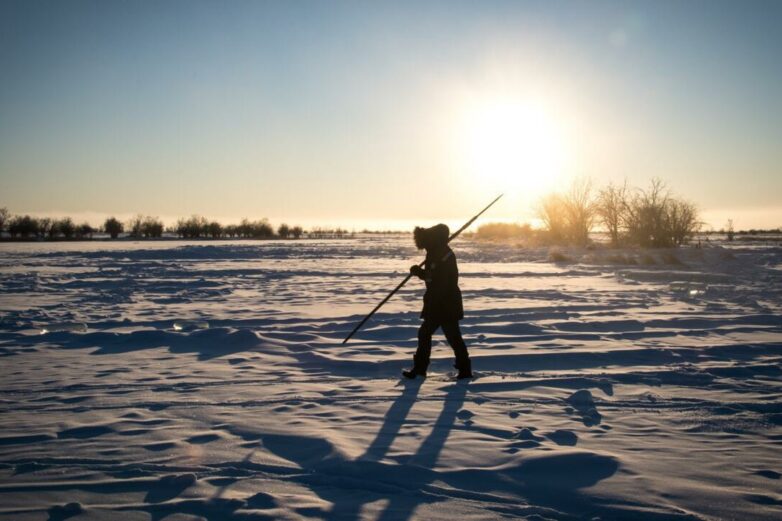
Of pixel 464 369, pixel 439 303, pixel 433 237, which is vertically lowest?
pixel 464 369

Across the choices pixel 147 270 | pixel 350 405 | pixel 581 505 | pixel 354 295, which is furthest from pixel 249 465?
pixel 147 270

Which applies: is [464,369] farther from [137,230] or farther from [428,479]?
[137,230]

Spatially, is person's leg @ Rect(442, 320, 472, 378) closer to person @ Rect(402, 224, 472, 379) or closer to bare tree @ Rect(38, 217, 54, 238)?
person @ Rect(402, 224, 472, 379)

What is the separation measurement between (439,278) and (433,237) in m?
0.47

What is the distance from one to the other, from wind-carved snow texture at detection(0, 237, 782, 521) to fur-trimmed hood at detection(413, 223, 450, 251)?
4.67 feet

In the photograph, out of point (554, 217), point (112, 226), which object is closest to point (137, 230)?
point (112, 226)

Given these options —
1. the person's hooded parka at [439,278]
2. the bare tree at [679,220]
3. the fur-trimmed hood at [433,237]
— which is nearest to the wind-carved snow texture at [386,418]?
the person's hooded parka at [439,278]

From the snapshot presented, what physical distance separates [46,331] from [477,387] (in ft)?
22.2

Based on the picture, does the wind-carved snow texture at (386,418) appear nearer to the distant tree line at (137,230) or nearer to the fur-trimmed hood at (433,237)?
the fur-trimmed hood at (433,237)

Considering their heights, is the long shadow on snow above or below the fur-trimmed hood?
below

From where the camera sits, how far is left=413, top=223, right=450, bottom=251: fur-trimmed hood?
17.7ft

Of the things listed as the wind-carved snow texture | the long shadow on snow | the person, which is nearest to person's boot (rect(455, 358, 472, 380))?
the person

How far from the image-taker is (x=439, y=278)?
5.29m

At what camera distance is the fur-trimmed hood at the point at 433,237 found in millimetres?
5398
